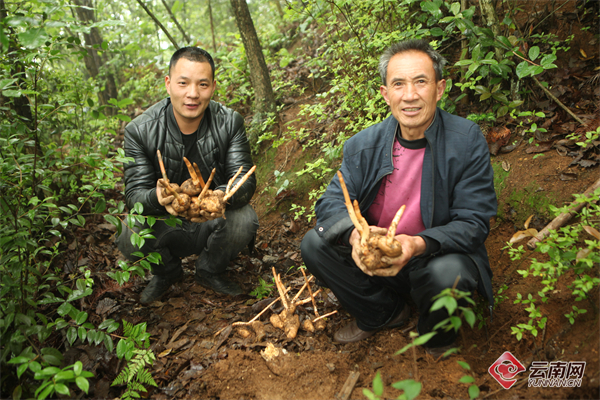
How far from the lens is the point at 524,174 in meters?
3.14

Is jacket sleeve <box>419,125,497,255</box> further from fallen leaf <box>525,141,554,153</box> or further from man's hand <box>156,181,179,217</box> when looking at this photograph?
man's hand <box>156,181,179,217</box>

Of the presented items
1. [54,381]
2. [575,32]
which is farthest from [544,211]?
[54,381]

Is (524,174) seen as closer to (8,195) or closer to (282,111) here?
(282,111)

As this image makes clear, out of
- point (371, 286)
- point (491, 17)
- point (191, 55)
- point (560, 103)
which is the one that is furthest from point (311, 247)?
point (491, 17)

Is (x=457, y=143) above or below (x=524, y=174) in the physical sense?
above

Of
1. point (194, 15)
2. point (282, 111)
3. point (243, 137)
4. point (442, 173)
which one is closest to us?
point (442, 173)

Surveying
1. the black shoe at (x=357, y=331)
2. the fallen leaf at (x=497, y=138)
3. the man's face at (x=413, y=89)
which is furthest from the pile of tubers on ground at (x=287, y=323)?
the fallen leaf at (x=497, y=138)

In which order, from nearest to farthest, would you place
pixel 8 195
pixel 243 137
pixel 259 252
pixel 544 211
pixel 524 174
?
pixel 8 195, pixel 544 211, pixel 524 174, pixel 243 137, pixel 259 252

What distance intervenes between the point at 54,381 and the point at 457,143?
99.9 inches

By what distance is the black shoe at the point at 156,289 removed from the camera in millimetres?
3266

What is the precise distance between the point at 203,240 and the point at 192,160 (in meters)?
0.75

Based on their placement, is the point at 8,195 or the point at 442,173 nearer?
the point at 442,173

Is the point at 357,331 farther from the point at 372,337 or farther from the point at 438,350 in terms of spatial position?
the point at 438,350

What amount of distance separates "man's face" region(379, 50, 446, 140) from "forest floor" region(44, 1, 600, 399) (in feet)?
4.24
